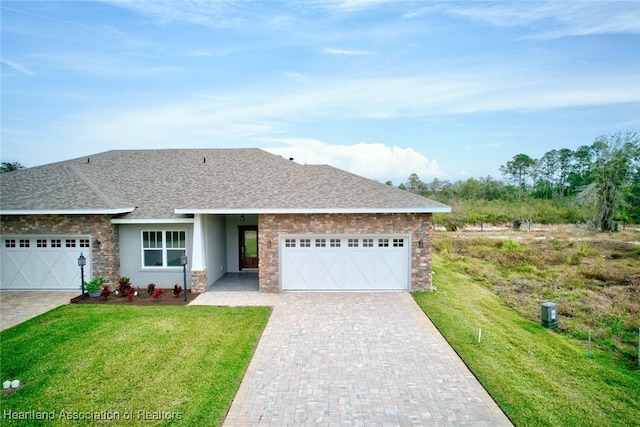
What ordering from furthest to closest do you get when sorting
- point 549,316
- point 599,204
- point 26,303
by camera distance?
point 599,204
point 26,303
point 549,316

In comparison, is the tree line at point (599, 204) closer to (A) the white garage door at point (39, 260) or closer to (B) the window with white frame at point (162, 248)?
(B) the window with white frame at point (162, 248)

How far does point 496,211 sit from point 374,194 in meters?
31.9

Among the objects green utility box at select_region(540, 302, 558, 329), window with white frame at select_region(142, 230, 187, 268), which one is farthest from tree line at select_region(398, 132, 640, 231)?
window with white frame at select_region(142, 230, 187, 268)

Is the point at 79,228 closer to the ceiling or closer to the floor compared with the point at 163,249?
closer to the ceiling

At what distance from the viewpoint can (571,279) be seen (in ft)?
51.5

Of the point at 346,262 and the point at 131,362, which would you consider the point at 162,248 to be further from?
the point at 346,262

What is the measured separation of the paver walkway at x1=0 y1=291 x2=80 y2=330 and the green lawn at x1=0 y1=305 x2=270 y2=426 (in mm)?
637

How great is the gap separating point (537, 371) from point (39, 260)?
52.9ft

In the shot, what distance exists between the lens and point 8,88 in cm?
1443

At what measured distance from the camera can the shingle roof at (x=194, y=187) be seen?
1292 centimetres

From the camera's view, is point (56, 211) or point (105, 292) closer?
point (105, 292)

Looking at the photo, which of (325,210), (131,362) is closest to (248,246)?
(325,210)

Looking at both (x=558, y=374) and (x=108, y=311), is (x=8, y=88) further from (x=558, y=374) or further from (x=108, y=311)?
(x=558, y=374)

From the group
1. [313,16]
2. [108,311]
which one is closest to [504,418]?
[108,311]
